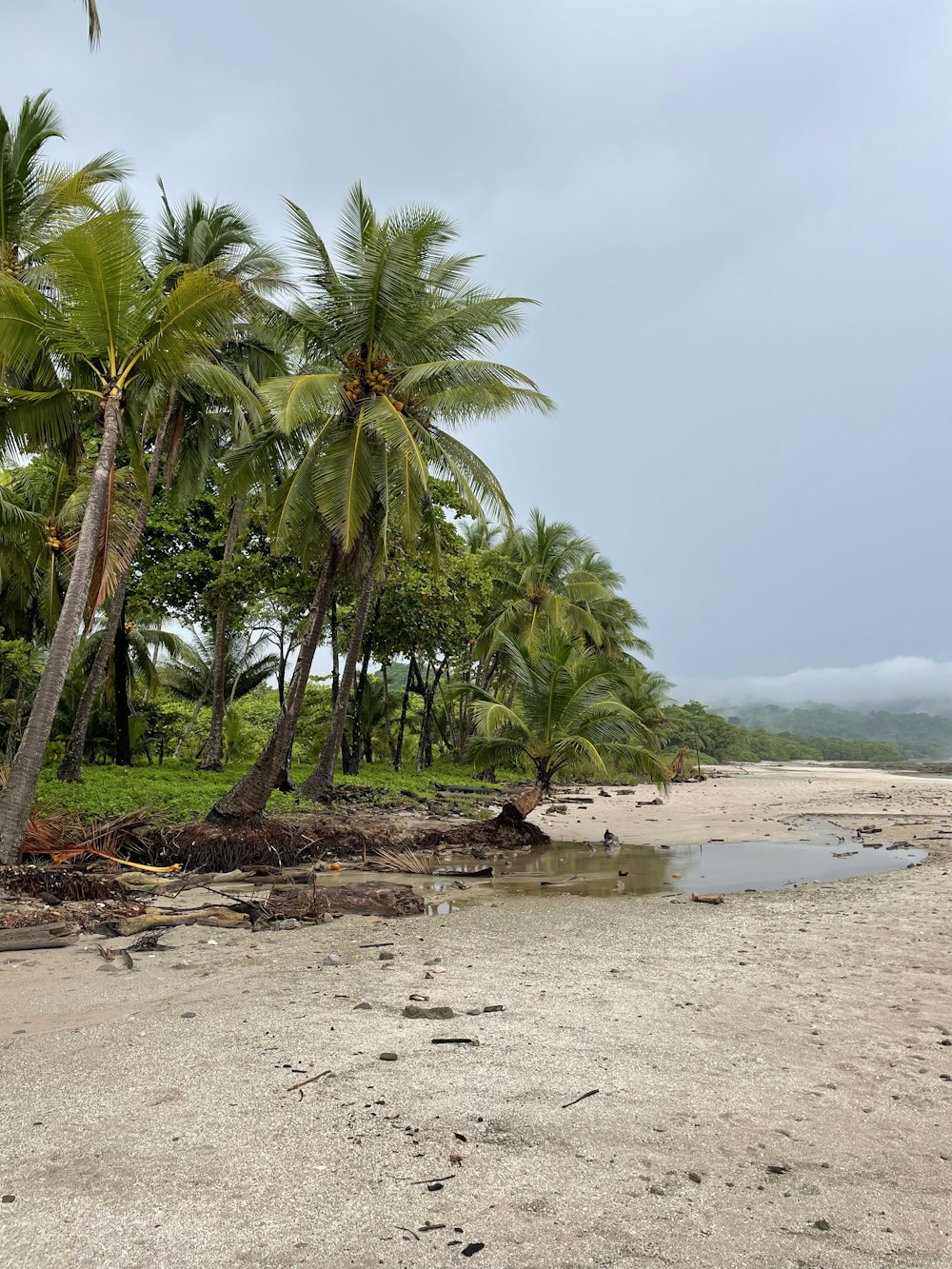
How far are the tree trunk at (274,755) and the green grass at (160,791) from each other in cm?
72

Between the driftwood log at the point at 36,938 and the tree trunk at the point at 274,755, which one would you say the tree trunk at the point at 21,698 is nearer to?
the tree trunk at the point at 274,755

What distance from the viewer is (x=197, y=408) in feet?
60.8

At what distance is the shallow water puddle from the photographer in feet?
32.4

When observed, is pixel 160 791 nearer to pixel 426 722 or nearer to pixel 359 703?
pixel 359 703

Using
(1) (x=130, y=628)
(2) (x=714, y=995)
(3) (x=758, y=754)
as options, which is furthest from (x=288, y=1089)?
(3) (x=758, y=754)

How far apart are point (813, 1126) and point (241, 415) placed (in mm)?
17779

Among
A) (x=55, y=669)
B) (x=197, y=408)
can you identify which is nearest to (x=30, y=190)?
(x=197, y=408)

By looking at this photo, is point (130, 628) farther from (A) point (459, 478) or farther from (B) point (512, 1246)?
(B) point (512, 1246)

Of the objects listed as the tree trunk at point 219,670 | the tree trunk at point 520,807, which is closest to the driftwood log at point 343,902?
the tree trunk at point 520,807

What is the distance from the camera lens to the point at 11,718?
19.8 metres

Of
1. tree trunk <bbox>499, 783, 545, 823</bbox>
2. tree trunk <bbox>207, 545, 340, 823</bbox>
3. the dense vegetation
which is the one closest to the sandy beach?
tree trunk <bbox>207, 545, 340, 823</bbox>

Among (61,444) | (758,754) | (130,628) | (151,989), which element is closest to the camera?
(151,989)

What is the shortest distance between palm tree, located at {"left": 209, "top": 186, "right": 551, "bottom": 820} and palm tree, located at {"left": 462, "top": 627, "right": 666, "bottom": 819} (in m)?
3.47

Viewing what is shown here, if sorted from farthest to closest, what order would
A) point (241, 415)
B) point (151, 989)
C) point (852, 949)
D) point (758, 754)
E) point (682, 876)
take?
point (758, 754), point (241, 415), point (682, 876), point (852, 949), point (151, 989)
